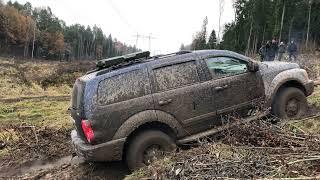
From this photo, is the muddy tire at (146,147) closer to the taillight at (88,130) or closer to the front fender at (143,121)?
the front fender at (143,121)

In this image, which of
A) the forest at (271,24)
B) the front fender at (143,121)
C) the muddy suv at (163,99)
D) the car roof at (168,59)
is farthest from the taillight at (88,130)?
the forest at (271,24)

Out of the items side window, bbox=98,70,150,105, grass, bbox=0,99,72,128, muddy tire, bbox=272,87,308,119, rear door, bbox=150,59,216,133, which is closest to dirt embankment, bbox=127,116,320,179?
rear door, bbox=150,59,216,133

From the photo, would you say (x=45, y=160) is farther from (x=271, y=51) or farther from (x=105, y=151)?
(x=271, y=51)

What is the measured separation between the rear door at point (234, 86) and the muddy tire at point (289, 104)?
0.47 m

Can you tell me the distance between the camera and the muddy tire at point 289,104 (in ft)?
31.0

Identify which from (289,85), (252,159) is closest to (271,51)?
(289,85)

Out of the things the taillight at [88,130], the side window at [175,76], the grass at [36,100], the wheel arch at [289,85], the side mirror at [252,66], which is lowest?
the grass at [36,100]

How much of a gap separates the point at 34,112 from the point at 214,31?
84149mm

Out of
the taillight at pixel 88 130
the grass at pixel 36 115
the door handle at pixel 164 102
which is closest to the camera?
the taillight at pixel 88 130

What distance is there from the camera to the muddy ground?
868 centimetres

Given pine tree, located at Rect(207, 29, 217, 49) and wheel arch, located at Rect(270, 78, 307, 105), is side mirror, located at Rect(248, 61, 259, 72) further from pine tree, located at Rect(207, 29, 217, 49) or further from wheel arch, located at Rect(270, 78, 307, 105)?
pine tree, located at Rect(207, 29, 217, 49)

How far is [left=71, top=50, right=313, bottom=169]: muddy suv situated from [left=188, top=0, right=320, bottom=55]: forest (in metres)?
37.5

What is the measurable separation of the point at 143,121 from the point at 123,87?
2.22 feet

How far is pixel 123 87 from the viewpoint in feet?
26.7
